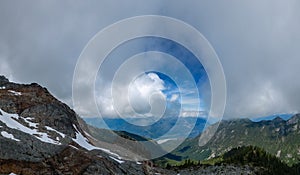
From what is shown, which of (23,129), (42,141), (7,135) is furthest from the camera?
(23,129)

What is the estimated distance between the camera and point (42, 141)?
297 feet

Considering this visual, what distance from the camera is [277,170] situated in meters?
200

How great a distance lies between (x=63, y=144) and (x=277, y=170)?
159 m

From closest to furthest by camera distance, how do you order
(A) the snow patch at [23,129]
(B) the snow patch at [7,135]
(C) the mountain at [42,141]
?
(C) the mountain at [42,141], (B) the snow patch at [7,135], (A) the snow patch at [23,129]

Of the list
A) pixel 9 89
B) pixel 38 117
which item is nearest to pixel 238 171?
pixel 38 117

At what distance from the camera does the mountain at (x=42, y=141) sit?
78519mm

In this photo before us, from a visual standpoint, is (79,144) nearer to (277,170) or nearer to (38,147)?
(38,147)

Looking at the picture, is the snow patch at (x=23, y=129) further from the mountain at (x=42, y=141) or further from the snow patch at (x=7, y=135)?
the snow patch at (x=7, y=135)

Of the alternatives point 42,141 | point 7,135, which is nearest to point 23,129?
point 42,141

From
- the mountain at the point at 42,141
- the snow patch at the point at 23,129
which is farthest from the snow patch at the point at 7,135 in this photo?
the snow patch at the point at 23,129

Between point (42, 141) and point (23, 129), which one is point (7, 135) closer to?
point (42, 141)

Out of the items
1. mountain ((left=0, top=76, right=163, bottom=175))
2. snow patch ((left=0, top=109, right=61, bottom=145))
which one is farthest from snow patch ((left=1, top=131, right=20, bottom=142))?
snow patch ((left=0, top=109, right=61, bottom=145))

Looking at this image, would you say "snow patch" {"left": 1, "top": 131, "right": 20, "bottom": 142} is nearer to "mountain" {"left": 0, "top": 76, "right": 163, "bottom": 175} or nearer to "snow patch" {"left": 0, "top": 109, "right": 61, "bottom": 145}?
"mountain" {"left": 0, "top": 76, "right": 163, "bottom": 175}

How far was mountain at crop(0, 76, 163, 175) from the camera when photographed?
78.5 m
